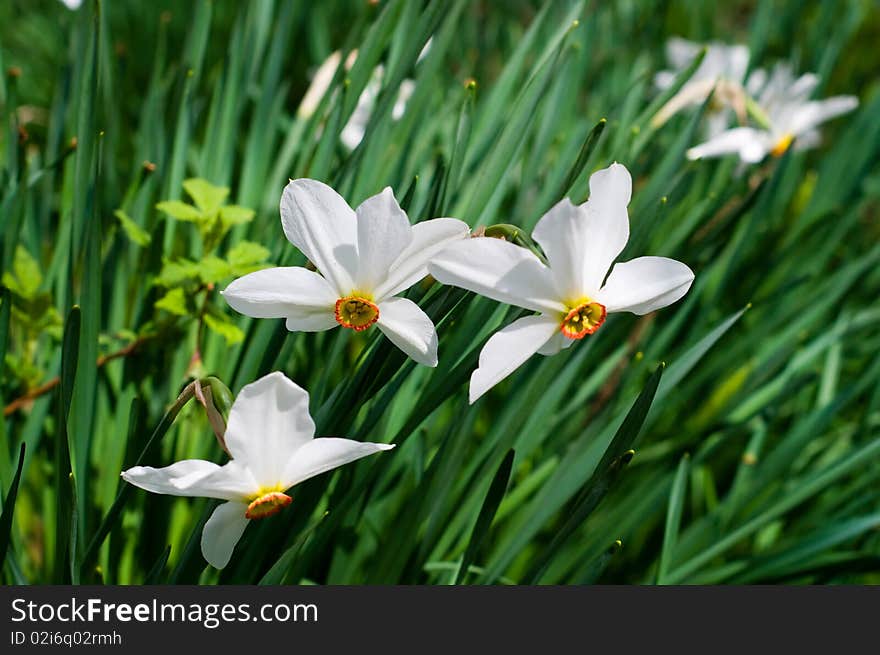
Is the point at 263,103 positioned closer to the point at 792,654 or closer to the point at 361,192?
the point at 361,192

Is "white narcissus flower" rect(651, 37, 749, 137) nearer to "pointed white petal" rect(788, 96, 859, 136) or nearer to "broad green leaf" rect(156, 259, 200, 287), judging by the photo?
"pointed white petal" rect(788, 96, 859, 136)

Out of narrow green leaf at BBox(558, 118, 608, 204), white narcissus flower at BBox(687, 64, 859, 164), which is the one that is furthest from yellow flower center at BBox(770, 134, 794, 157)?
narrow green leaf at BBox(558, 118, 608, 204)

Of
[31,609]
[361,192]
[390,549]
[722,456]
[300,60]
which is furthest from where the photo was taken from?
[300,60]

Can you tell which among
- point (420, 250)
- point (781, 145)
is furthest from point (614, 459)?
point (781, 145)

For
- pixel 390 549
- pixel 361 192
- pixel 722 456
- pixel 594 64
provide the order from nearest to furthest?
pixel 390 549 → pixel 361 192 → pixel 722 456 → pixel 594 64

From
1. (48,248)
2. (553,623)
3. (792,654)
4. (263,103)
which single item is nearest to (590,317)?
(553,623)

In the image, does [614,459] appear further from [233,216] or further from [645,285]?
[233,216]

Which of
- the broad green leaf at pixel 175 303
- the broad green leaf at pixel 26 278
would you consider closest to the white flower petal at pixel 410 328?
the broad green leaf at pixel 175 303
